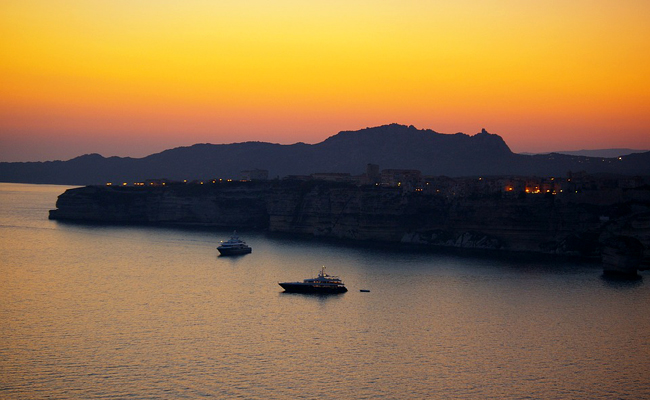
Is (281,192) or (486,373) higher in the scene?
(281,192)

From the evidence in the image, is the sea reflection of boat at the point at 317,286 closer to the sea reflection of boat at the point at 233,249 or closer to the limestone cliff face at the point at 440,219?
the sea reflection of boat at the point at 233,249

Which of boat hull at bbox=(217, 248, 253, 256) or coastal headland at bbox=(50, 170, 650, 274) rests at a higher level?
coastal headland at bbox=(50, 170, 650, 274)

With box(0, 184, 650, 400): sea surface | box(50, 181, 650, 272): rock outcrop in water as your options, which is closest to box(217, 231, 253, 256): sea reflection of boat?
box(0, 184, 650, 400): sea surface

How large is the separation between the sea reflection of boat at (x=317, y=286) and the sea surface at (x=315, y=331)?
77.9 inches

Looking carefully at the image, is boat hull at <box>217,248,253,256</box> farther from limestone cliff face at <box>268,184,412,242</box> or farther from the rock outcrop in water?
the rock outcrop in water

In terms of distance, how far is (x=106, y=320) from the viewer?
68.3 m

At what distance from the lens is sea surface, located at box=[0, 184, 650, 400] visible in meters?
51.0

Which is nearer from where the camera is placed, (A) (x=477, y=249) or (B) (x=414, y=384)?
(B) (x=414, y=384)

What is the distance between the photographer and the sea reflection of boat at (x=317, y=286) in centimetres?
8750

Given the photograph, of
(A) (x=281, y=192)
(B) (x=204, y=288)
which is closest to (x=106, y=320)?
(B) (x=204, y=288)

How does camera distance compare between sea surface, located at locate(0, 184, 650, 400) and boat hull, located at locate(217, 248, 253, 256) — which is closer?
sea surface, located at locate(0, 184, 650, 400)

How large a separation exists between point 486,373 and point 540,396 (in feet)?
18.0

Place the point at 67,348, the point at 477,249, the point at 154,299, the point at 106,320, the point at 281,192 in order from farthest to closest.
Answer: the point at 281,192, the point at 477,249, the point at 154,299, the point at 106,320, the point at 67,348

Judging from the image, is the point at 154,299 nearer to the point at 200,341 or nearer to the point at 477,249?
the point at 200,341
